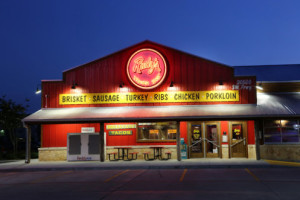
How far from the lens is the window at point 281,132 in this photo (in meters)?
20.5

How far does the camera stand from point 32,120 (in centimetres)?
1997

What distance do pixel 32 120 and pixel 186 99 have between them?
8.97m

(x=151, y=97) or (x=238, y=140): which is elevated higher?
(x=151, y=97)

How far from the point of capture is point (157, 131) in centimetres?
2180

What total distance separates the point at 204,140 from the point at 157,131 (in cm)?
289

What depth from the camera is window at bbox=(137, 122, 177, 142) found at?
71.3 ft

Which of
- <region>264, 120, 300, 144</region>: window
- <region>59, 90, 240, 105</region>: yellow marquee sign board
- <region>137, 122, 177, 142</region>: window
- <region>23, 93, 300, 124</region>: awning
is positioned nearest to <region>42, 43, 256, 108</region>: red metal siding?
<region>59, 90, 240, 105</region>: yellow marquee sign board

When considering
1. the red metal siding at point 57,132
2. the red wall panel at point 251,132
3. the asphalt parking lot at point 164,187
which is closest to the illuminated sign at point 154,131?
the red metal siding at point 57,132

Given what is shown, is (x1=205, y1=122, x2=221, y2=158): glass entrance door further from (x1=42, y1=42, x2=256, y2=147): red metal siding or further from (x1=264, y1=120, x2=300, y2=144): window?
(x1=264, y1=120, x2=300, y2=144): window

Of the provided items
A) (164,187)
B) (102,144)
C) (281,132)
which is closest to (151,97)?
(102,144)

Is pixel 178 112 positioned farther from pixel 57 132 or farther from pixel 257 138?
pixel 57 132

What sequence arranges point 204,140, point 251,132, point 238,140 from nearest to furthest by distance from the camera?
1. point 251,132
2. point 238,140
3. point 204,140

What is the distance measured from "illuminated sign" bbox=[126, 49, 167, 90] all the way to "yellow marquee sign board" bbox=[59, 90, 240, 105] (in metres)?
0.67

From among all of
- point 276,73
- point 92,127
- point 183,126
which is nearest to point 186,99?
point 183,126
